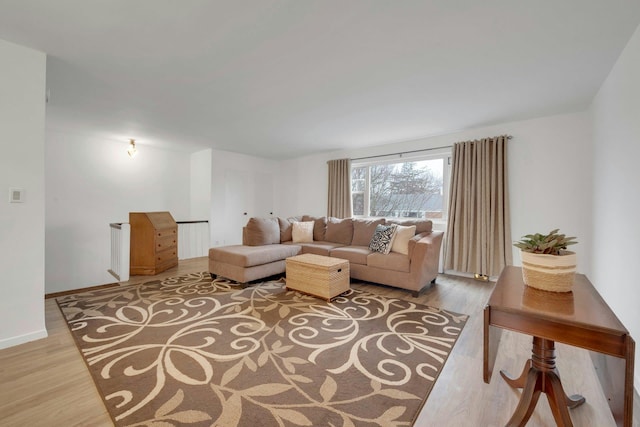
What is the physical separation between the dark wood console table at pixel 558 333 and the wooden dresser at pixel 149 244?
4.54 m

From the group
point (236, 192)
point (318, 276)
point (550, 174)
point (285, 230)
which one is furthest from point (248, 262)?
point (550, 174)

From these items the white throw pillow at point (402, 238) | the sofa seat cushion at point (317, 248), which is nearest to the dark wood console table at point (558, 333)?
the white throw pillow at point (402, 238)

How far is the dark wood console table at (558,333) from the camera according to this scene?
0.87 m

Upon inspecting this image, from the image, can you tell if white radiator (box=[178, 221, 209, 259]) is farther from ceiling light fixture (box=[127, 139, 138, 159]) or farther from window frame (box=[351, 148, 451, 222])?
window frame (box=[351, 148, 451, 222])

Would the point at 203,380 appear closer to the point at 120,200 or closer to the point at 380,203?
the point at 380,203

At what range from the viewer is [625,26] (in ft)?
5.72

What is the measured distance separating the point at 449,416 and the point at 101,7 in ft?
10.2

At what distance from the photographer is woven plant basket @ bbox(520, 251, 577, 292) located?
1193mm

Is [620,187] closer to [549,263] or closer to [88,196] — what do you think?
[549,263]

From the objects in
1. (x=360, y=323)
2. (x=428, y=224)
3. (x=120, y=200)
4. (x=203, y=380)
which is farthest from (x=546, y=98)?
(x=120, y=200)

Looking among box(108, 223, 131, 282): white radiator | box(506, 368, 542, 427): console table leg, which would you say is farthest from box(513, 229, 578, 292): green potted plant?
box(108, 223, 131, 282): white radiator

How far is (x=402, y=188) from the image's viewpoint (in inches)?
193

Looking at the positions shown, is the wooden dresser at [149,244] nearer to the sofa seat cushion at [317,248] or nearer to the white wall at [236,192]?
the white wall at [236,192]

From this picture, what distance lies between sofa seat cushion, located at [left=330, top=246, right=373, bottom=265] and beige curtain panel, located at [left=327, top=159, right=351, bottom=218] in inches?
62.0
